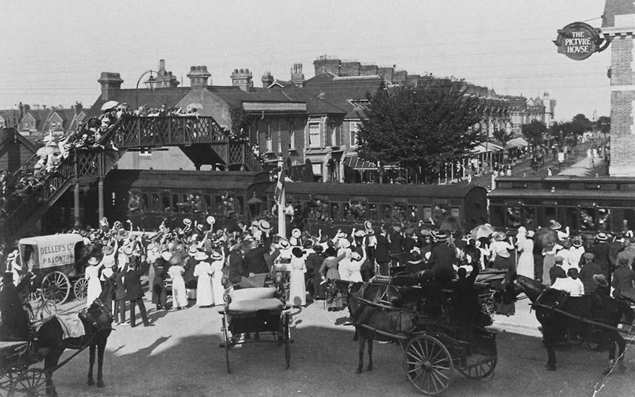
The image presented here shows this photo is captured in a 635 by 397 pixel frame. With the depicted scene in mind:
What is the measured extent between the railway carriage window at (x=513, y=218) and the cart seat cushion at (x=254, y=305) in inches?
576

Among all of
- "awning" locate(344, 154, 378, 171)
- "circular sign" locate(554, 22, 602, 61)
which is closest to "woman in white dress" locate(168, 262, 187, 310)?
"circular sign" locate(554, 22, 602, 61)

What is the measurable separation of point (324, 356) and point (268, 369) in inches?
47.4

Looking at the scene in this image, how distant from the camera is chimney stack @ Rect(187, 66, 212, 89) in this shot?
4576cm

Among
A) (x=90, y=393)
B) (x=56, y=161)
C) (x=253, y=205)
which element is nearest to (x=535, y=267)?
(x=90, y=393)

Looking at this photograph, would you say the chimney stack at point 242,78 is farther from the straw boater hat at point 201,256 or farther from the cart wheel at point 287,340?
the cart wheel at point 287,340

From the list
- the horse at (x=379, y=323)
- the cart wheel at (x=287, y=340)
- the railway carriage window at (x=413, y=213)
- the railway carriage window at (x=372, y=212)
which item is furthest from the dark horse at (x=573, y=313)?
the railway carriage window at (x=372, y=212)

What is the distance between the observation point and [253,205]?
32062 mm

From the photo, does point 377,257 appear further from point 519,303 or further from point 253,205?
point 253,205

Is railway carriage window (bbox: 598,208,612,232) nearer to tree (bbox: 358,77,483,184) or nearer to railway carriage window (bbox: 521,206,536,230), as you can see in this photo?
railway carriage window (bbox: 521,206,536,230)

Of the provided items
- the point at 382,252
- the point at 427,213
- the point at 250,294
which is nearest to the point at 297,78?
the point at 427,213

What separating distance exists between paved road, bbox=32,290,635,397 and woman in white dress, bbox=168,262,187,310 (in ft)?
6.64

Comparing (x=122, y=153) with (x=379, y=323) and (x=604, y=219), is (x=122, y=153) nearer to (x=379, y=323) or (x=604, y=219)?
(x=604, y=219)

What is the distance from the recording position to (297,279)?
1770 centimetres

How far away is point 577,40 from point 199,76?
22607 millimetres
